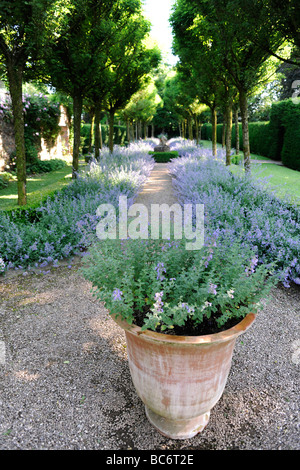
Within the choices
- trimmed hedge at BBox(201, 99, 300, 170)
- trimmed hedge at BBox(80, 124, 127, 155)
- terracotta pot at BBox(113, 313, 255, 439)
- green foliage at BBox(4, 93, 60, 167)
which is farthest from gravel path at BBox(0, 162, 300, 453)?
trimmed hedge at BBox(80, 124, 127, 155)

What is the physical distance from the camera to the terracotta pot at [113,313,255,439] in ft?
5.45

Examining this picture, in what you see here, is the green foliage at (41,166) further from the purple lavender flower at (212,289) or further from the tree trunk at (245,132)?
the purple lavender flower at (212,289)

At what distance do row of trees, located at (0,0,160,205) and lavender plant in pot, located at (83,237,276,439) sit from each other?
4.45 meters

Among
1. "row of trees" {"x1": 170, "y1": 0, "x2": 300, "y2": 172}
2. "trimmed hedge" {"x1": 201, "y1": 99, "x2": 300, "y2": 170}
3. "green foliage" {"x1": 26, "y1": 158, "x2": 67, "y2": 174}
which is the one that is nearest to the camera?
"row of trees" {"x1": 170, "y1": 0, "x2": 300, "y2": 172}

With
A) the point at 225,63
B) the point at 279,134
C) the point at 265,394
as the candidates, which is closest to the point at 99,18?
the point at 225,63

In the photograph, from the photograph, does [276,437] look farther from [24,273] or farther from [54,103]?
[54,103]

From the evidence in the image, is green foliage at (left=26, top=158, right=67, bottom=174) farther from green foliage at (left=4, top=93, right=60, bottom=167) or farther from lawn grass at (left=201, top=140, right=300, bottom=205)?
lawn grass at (left=201, top=140, right=300, bottom=205)

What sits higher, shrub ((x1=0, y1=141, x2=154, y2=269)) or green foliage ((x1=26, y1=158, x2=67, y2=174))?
green foliage ((x1=26, y1=158, x2=67, y2=174))

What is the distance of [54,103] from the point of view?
1420 centimetres

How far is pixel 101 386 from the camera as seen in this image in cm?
233

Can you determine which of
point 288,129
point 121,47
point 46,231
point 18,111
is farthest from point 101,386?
point 288,129

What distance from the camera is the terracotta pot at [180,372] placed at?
1.66m

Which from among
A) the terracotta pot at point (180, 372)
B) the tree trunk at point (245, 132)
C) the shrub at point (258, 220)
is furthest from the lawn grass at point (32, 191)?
the tree trunk at point (245, 132)
